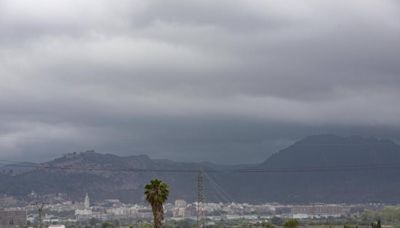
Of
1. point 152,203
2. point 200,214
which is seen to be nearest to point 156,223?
point 152,203

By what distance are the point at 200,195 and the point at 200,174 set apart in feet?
18.0

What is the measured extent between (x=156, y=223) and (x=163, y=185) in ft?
24.7

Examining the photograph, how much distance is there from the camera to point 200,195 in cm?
15975

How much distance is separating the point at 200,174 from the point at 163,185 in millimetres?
7744

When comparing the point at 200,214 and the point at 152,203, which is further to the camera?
the point at 200,214

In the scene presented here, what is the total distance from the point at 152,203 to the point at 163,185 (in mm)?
4095

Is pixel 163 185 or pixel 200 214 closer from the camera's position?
pixel 163 185

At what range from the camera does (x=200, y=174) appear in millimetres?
163750

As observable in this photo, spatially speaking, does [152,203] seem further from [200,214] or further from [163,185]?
[200,214]

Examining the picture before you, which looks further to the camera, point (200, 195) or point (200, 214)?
point (200, 214)

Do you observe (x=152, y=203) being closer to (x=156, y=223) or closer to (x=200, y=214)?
(x=156, y=223)

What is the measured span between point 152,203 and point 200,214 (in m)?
17.7

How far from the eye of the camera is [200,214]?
17525 cm

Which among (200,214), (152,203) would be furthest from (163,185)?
(200,214)
